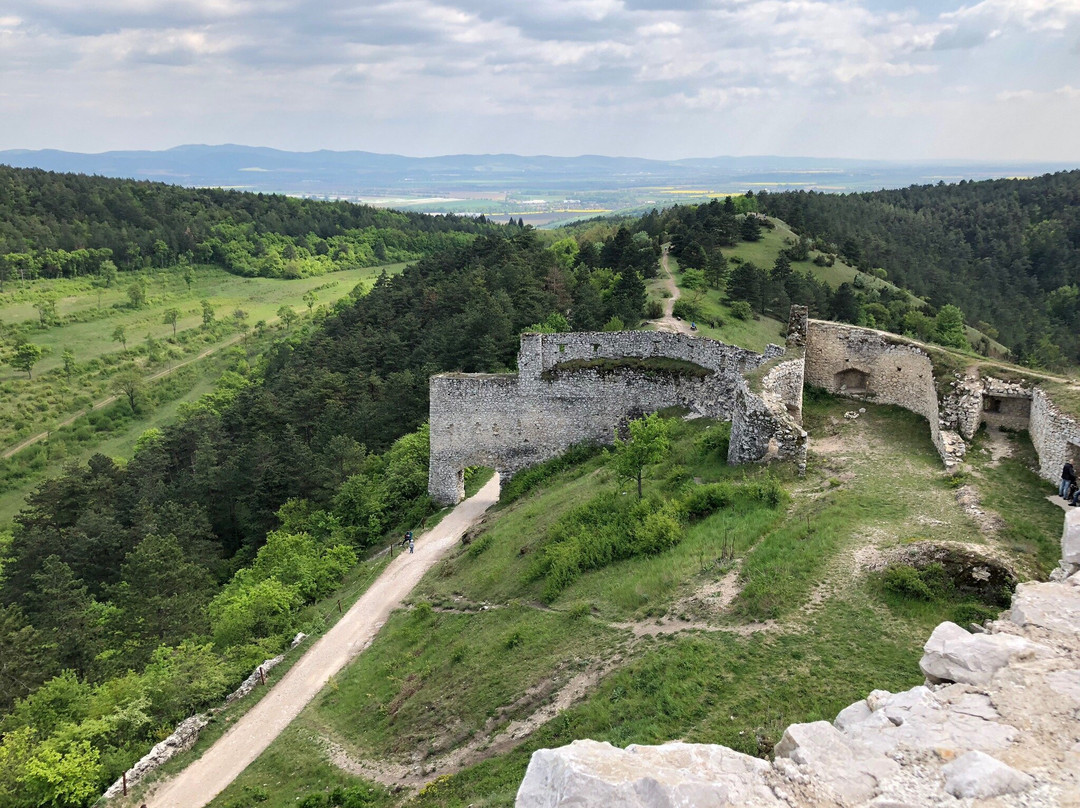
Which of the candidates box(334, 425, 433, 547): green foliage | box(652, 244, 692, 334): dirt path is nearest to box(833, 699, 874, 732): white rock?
box(334, 425, 433, 547): green foliage

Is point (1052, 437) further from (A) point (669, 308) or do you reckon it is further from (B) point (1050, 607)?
(A) point (669, 308)

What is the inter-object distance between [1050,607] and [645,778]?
6270 mm

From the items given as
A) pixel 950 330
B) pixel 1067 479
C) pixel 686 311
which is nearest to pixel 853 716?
pixel 1067 479

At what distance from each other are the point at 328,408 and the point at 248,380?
40218 mm

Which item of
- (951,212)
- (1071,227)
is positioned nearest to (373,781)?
(1071,227)

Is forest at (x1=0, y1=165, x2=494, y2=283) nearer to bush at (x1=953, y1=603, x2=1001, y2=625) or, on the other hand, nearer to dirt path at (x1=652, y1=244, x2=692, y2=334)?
dirt path at (x1=652, y1=244, x2=692, y2=334)

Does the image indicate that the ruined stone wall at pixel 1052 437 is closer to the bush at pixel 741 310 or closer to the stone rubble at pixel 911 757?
the stone rubble at pixel 911 757

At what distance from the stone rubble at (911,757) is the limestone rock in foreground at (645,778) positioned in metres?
0.01

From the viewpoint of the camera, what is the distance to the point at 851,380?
25.3 meters

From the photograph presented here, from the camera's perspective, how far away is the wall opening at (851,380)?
24.9m

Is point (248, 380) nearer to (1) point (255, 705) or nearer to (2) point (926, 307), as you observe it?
(1) point (255, 705)

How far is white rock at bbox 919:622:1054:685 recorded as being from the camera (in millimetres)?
8227

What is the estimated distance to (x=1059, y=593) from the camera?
967 cm

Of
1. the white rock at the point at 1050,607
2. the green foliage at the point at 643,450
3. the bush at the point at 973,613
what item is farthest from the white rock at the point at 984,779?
the green foliage at the point at 643,450
